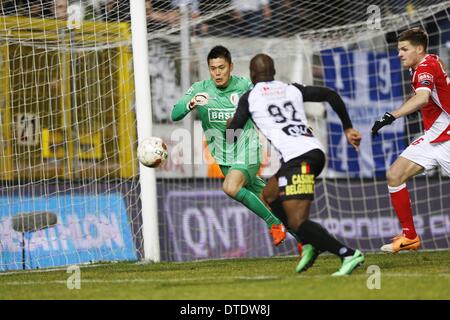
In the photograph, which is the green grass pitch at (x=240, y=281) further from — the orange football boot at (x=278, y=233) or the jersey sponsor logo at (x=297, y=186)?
the jersey sponsor logo at (x=297, y=186)

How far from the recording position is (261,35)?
17625 millimetres

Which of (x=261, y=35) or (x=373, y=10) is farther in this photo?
(x=261, y=35)

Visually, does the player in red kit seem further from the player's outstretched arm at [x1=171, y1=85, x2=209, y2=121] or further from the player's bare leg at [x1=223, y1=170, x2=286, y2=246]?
the player's outstretched arm at [x1=171, y1=85, x2=209, y2=121]

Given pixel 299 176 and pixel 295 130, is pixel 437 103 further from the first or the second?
pixel 299 176

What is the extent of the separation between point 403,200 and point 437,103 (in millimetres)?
1040

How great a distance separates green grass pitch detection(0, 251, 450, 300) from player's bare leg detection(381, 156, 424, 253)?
0.19m

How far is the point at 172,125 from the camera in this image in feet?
53.6

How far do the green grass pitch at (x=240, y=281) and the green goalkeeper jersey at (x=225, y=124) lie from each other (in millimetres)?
1157

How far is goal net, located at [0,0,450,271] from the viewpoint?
13.1 metres

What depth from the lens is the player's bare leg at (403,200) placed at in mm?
10266

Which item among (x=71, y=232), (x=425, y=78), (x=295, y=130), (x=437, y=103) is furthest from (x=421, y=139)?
(x=71, y=232)

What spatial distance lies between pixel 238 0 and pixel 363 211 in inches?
149
